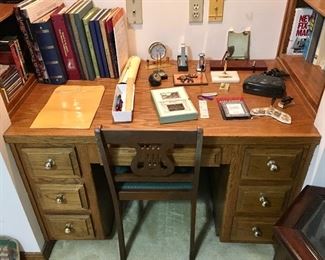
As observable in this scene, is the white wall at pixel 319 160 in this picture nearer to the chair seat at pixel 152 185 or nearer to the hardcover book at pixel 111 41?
the chair seat at pixel 152 185

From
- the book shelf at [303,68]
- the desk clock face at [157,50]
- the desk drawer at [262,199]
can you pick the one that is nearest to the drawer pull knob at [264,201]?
the desk drawer at [262,199]

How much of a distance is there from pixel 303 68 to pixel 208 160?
68 centimetres

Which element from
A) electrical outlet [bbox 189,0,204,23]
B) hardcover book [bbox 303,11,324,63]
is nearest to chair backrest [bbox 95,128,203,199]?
electrical outlet [bbox 189,0,204,23]

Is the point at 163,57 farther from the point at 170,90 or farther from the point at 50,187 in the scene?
the point at 50,187

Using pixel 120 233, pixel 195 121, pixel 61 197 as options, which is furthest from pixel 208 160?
pixel 61 197

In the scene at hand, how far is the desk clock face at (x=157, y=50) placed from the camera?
1558 mm

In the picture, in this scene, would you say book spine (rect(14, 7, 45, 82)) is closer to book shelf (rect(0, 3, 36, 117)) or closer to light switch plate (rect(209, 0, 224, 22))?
book shelf (rect(0, 3, 36, 117))

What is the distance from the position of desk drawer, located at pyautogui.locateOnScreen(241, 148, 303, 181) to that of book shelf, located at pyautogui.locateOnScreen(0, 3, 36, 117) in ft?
3.16

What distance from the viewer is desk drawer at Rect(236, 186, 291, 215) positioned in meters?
1.30

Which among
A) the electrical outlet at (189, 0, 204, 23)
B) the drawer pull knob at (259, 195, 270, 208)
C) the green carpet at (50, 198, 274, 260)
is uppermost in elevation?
the electrical outlet at (189, 0, 204, 23)

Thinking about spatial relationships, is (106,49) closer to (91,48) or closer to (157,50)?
(91,48)

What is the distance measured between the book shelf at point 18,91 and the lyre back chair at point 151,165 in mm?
455

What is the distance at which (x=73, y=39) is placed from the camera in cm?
137

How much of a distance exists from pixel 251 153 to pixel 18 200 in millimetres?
978
